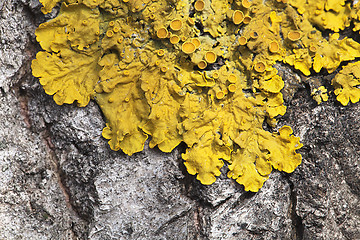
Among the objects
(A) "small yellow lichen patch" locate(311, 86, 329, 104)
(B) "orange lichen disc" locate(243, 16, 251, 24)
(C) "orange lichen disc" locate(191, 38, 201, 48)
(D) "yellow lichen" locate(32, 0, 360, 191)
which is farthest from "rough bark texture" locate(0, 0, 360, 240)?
(C) "orange lichen disc" locate(191, 38, 201, 48)

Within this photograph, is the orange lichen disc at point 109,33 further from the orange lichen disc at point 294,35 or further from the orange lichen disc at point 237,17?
the orange lichen disc at point 294,35

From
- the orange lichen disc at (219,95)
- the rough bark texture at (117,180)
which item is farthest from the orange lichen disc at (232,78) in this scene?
the rough bark texture at (117,180)

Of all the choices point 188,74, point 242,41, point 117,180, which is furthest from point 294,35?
point 117,180

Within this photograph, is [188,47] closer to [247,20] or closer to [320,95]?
[247,20]

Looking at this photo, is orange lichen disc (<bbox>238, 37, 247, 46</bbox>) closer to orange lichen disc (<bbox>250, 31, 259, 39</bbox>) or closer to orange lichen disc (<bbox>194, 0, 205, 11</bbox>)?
orange lichen disc (<bbox>250, 31, 259, 39</bbox>)

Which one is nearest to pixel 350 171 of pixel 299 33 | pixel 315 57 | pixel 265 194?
pixel 265 194

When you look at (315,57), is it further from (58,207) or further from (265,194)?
(58,207)
